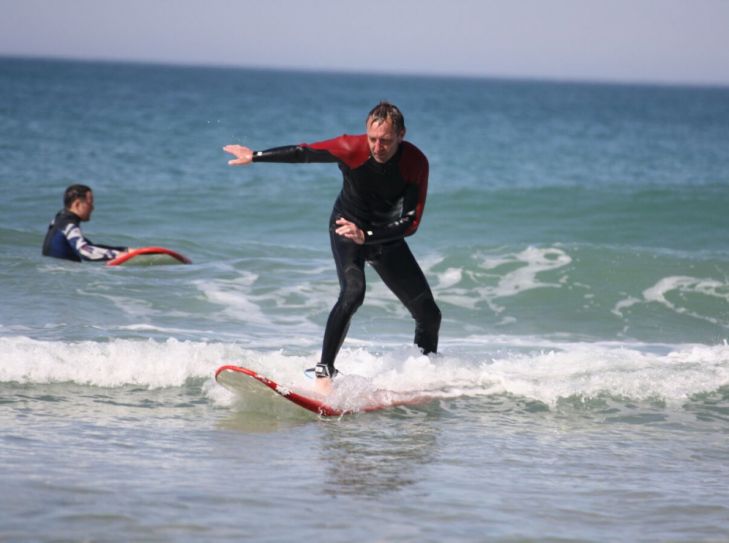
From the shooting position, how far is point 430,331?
24.3ft

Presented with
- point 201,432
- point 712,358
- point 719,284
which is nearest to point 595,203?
point 719,284

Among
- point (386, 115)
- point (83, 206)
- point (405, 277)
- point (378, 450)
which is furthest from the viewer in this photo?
point (83, 206)

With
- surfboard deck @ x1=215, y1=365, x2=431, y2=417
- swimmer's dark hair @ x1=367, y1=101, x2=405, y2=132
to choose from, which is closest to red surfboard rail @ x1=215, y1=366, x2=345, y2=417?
surfboard deck @ x1=215, y1=365, x2=431, y2=417

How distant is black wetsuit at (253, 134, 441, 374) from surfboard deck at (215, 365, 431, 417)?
23 cm

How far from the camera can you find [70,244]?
487 inches

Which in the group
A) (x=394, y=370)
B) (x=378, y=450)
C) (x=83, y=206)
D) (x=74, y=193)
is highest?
(x=74, y=193)

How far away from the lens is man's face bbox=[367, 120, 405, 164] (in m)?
6.37

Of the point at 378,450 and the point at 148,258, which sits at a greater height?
the point at 148,258

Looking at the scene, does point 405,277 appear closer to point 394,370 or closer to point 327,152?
point 394,370

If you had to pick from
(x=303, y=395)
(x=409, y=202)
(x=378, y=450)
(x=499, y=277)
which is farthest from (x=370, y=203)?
(x=499, y=277)

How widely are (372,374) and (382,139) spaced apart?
201 centimetres

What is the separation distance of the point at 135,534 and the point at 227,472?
100 centimetres

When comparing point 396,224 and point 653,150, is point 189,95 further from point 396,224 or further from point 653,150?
point 396,224

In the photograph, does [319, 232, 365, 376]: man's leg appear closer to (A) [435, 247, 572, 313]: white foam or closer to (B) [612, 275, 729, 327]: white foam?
(A) [435, 247, 572, 313]: white foam
